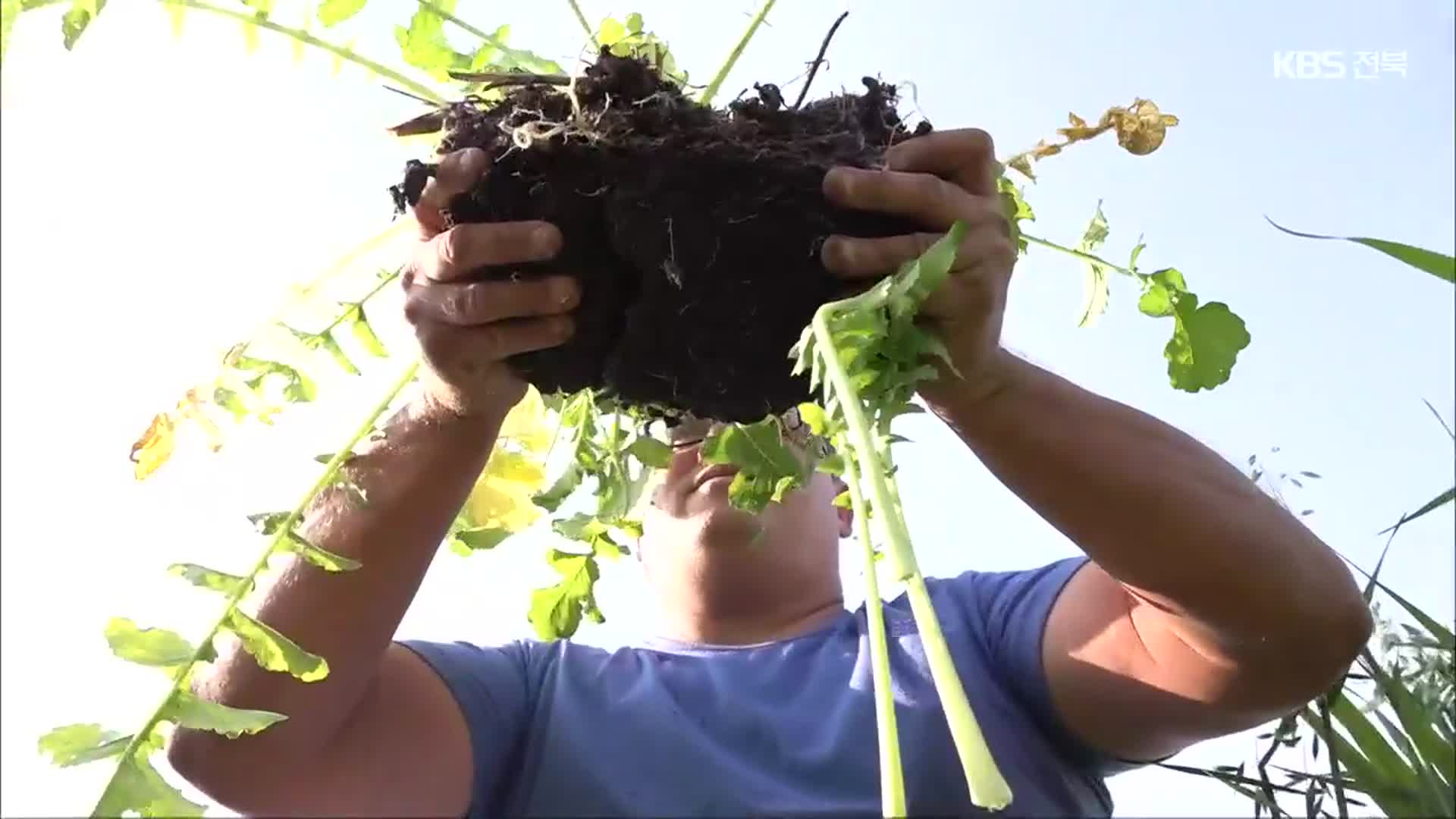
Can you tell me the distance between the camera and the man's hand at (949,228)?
0.46 metres

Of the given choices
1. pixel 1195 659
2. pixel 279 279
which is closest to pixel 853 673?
pixel 1195 659

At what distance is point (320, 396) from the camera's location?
0.68 metres

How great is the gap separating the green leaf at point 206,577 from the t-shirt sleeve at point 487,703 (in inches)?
12.1

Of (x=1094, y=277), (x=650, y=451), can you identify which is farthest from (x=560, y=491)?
(x=1094, y=277)

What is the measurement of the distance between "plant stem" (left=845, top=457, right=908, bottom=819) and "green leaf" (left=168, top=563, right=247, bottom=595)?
0.27 meters

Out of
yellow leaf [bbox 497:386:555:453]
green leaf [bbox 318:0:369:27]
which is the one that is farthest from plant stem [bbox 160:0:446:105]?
yellow leaf [bbox 497:386:555:453]

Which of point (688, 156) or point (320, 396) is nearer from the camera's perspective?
point (688, 156)

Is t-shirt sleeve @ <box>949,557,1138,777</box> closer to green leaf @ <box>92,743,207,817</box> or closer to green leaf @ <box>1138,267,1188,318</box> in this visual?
green leaf @ <box>1138,267,1188,318</box>

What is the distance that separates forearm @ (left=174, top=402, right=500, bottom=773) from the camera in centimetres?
58

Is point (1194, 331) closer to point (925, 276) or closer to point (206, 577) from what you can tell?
point (925, 276)

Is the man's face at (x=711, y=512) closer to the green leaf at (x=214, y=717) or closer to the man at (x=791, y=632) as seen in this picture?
the man at (x=791, y=632)

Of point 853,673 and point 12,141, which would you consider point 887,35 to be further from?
point 12,141

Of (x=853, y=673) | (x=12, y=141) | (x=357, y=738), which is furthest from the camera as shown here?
(x=12, y=141)

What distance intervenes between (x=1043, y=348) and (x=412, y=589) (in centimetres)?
54
